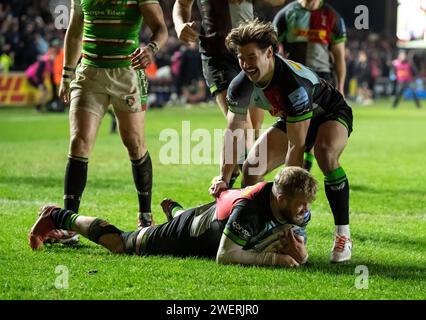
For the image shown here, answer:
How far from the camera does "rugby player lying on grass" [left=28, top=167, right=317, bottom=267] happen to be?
6.24 meters

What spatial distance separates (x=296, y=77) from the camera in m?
6.64

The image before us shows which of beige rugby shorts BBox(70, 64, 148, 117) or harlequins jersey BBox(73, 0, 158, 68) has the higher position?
harlequins jersey BBox(73, 0, 158, 68)

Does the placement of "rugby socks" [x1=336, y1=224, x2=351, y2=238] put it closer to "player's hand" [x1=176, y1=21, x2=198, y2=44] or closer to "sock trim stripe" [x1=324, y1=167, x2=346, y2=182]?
"sock trim stripe" [x1=324, y1=167, x2=346, y2=182]

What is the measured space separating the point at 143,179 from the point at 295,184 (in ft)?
7.37

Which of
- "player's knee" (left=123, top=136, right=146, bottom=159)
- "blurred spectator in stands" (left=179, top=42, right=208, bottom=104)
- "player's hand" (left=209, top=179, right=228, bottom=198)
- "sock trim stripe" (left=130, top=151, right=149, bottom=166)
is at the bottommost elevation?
"blurred spectator in stands" (left=179, top=42, right=208, bottom=104)

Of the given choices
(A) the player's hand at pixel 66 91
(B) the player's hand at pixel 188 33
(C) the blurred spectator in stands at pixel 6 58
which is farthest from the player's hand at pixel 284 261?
(C) the blurred spectator in stands at pixel 6 58

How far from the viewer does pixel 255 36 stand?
6441 mm

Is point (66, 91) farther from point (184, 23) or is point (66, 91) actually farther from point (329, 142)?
point (329, 142)

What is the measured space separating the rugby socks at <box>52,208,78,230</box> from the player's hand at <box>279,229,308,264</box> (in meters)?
1.60

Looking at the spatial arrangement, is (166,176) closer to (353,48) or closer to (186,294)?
(186,294)

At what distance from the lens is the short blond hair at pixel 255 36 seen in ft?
21.2

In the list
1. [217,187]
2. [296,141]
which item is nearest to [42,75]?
[217,187]

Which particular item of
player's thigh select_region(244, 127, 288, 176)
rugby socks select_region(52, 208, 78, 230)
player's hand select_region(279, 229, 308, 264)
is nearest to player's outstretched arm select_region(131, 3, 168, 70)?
player's thigh select_region(244, 127, 288, 176)

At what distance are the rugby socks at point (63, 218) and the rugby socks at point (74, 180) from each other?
1.31ft
